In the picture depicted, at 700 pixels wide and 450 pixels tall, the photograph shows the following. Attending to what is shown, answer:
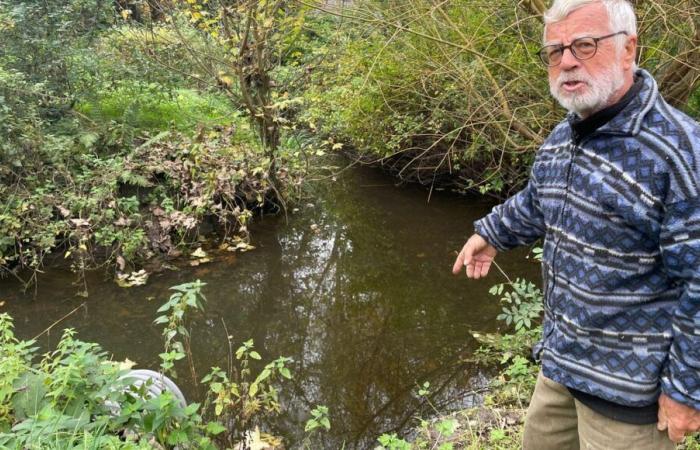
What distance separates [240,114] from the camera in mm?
7250

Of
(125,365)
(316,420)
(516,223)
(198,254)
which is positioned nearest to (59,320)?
(198,254)

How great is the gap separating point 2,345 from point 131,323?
2.18m

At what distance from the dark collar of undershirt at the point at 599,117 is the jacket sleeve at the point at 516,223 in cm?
31

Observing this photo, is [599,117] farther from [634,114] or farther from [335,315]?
[335,315]

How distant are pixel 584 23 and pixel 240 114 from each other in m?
6.16

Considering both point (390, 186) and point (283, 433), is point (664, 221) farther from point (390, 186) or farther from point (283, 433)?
point (390, 186)

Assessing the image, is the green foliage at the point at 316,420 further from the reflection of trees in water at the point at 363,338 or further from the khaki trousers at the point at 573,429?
the khaki trousers at the point at 573,429

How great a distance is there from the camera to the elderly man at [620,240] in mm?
Result: 1422

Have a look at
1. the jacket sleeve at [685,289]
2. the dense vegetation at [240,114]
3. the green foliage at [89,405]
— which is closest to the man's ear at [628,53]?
the jacket sleeve at [685,289]

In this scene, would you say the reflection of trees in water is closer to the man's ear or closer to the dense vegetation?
the dense vegetation

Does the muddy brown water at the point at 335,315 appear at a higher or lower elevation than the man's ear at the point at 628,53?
lower

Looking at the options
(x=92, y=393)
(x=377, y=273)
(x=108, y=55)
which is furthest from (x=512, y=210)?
(x=108, y=55)

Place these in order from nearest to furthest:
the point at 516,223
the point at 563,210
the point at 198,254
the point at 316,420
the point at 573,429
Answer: the point at 563,210 < the point at 573,429 < the point at 516,223 < the point at 316,420 < the point at 198,254

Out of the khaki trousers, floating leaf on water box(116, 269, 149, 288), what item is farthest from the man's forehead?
floating leaf on water box(116, 269, 149, 288)
